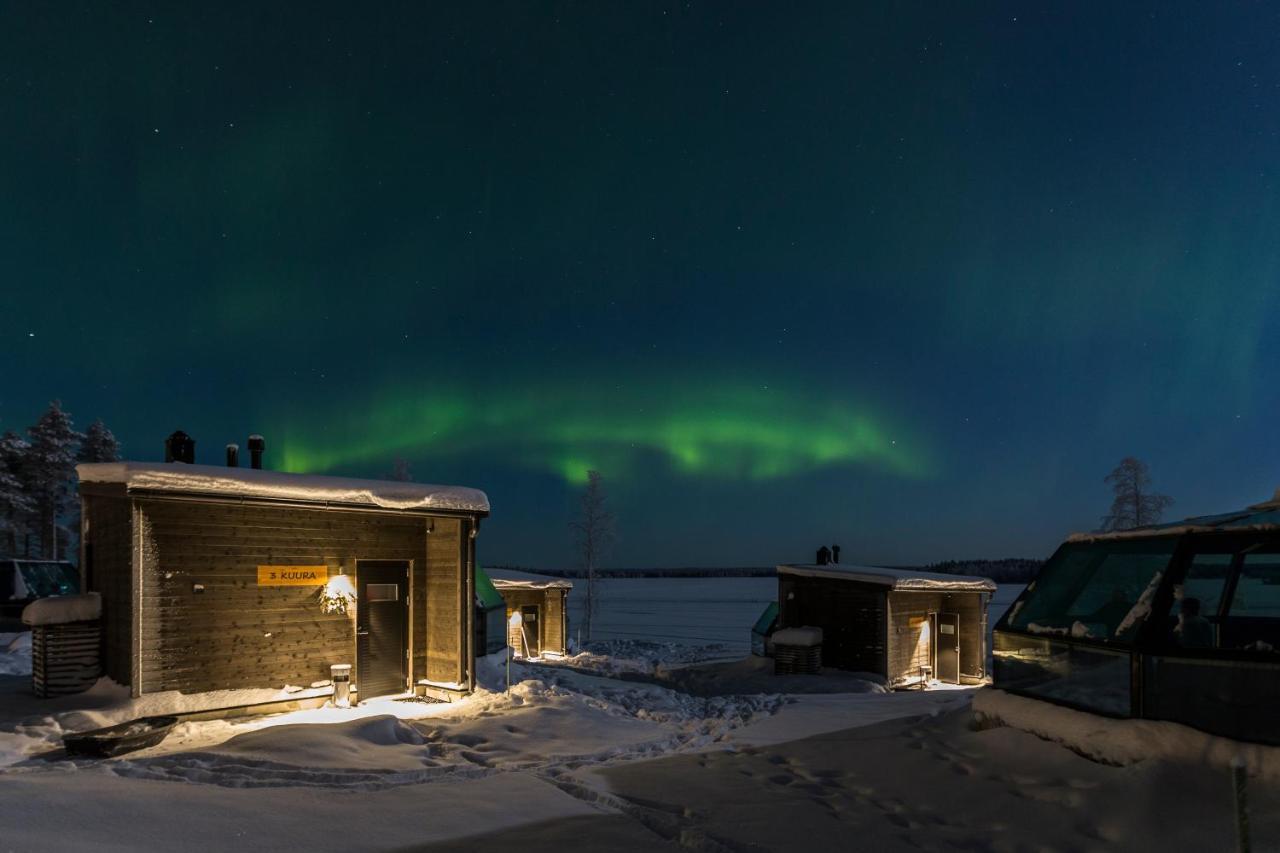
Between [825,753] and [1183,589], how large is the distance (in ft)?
11.0

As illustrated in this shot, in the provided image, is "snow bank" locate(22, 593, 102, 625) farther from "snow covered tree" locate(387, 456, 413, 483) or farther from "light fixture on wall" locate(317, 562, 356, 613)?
"snow covered tree" locate(387, 456, 413, 483)

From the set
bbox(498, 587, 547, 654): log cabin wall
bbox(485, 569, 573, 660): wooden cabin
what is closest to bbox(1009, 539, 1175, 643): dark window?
bbox(498, 587, 547, 654): log cabin wall

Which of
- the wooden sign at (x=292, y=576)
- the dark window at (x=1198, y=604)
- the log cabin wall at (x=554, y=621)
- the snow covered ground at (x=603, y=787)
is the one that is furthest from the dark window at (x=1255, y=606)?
the log cabin wall at (x=554, y=621)

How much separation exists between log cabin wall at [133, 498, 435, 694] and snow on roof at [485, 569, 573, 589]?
15157 millimetres

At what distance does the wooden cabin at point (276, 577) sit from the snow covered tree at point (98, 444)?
34970 mm

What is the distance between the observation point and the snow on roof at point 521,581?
27688 millimetres

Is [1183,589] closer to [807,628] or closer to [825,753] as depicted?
[825,753]

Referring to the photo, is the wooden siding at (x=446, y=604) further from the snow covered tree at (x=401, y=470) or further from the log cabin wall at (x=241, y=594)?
the snow covered tree at (x=401, y=470)

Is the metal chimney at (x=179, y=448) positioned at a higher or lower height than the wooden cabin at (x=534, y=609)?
higher

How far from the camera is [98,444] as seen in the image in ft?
135

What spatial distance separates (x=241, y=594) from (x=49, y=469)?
38.1m

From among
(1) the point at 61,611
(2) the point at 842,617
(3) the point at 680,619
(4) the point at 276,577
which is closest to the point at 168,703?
(4) the point at 276,577

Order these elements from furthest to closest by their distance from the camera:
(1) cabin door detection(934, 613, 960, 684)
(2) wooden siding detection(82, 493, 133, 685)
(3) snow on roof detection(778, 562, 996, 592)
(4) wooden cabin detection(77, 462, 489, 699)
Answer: (1) cabin door detection(934, 613, 960, 684), (3) snow on roof detection(778, 562, 996, 592), (2) wooden siding detection(82, 493, 133, 685), (4) wooden cabin detection(77, 462, 489, 699)

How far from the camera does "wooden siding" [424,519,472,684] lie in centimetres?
1261
